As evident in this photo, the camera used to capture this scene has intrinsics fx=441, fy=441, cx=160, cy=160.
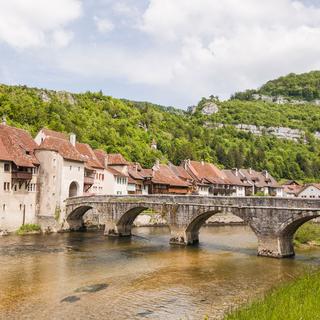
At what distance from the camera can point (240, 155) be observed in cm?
14762

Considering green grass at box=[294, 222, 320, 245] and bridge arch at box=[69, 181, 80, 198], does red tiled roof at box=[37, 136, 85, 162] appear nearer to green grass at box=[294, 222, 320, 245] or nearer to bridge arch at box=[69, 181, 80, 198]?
bridge arch at box=[69, 181, 80, 198]

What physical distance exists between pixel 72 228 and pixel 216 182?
46549 mm

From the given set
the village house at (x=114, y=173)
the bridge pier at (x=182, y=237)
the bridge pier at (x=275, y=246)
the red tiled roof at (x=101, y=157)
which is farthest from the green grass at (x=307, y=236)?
the red tiled roof at (x=101, y=157)

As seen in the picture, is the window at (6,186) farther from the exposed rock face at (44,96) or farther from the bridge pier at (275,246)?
the exposed rock face at (44,96)

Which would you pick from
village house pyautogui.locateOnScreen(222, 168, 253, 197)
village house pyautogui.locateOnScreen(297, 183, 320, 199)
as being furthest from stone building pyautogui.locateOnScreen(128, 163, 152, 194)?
village house pyautogui.locateOnScreen(297, 183, 320, 199)

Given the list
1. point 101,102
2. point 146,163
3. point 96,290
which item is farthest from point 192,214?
point 101,102

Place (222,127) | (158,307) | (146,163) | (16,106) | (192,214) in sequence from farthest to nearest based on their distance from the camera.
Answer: (222,127)
(146,163)
(16,106)
(192,214)
(158,307)

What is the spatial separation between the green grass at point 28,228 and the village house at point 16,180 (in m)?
0.50

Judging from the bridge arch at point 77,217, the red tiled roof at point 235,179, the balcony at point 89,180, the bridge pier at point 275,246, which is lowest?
the bridge pier at point 275,246

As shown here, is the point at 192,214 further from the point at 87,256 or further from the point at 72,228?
the point at 72,228

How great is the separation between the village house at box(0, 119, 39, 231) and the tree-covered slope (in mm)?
44489

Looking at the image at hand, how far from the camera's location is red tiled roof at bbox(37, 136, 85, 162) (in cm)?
5477

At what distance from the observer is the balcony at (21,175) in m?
50.0

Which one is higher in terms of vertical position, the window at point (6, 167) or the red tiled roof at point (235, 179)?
the red tiled roof at point (235, 179)
